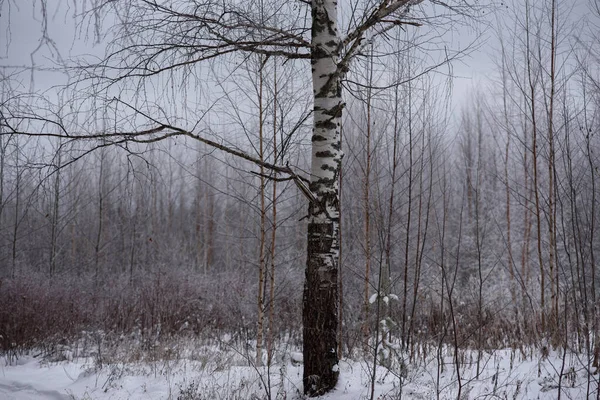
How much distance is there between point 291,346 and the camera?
27.7 feet

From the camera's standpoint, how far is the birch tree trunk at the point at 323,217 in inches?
153

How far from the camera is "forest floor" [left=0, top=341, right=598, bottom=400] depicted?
391 cm

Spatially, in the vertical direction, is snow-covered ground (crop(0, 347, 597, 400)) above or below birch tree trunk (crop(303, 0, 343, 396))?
below

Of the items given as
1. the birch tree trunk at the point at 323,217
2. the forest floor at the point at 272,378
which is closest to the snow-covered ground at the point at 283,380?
the forest floor at the point at 272,378

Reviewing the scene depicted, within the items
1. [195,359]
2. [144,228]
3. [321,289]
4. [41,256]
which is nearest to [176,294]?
[195,359]

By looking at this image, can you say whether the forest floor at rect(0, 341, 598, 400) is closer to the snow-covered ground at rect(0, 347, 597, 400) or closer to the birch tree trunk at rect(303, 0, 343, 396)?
the snow-covered ground at rect(0, 347, 597, 400)

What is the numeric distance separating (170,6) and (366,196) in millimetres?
4031

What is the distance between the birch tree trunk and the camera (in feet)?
12.7

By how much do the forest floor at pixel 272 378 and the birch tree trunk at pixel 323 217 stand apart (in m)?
0.30

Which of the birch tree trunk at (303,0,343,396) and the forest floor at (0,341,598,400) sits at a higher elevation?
the birch tree trunk at (303,0,343,396)

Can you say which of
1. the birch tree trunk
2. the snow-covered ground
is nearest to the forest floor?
the snow-covered ground

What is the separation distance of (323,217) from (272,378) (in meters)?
2.13

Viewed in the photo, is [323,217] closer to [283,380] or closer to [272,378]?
[283,380]

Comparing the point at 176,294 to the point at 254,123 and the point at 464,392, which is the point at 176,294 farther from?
the point at 464,392
